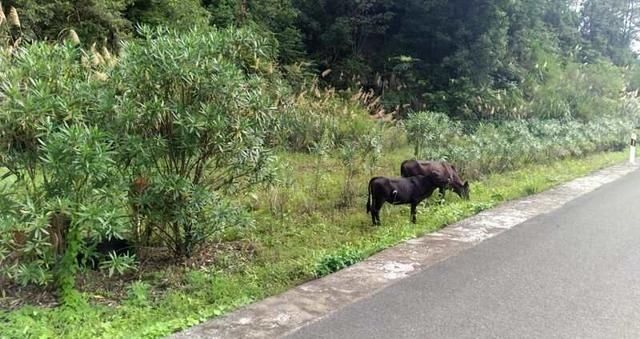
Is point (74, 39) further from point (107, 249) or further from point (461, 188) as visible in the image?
point (461, 188)

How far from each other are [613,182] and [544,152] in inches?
95.2

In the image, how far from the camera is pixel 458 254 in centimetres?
590

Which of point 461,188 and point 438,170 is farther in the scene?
point 461,188

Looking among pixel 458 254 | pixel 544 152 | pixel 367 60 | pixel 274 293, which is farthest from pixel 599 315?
pixel 367 60

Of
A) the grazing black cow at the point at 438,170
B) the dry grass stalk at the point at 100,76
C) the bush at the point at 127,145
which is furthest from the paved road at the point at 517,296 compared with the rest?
the dry grass stalk at the point at 100,76

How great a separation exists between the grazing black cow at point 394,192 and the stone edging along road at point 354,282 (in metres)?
0.65

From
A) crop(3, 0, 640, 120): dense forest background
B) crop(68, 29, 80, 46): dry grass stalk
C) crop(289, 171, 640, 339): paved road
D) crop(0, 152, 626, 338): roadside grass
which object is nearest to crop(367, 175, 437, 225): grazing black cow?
crop(0, 152, 626, 338): roadside grass

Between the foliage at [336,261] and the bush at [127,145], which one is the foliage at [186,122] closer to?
the bush at [127,145]

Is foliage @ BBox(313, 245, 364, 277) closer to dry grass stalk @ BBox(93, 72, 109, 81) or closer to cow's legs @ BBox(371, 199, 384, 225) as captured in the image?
cow's legs @ BBox(371, 199, 384, 225)

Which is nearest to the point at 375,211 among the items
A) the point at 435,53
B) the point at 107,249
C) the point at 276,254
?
the point at 276,254

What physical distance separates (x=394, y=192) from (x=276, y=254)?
2.20m

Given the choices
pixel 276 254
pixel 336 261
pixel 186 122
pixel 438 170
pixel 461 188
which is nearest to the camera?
pixel 186 122

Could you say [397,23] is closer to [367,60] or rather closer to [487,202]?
[367,60]

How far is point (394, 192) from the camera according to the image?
723cm
